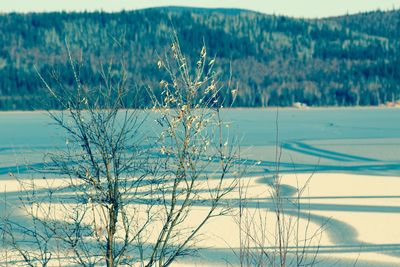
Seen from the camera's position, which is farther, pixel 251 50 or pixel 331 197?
pixel 251 50

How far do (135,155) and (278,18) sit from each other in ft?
333

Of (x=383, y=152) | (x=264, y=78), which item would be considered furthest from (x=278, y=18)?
(x=383, y=152)

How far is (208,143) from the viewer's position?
13.5ft

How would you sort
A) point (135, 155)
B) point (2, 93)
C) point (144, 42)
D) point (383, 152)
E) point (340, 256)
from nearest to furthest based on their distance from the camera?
point (135, 155) < point (340, 256) < point (383, 152) < point (2, 93) < point (144, 42)

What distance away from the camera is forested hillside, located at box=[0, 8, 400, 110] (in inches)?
3081

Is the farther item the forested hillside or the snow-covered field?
the forested hillside

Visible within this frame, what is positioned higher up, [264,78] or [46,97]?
[46,97]

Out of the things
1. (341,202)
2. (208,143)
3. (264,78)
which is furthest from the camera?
(264,78)

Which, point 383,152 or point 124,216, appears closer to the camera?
point 124,216

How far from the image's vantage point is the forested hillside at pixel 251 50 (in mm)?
78250

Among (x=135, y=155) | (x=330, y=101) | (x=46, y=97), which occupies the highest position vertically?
(x=46, y=97)

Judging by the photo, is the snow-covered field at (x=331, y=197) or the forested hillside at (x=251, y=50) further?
the forested hillside at (x=251, y=50)

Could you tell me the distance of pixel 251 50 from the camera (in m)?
95.2

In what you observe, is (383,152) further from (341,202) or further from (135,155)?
(135,155)
